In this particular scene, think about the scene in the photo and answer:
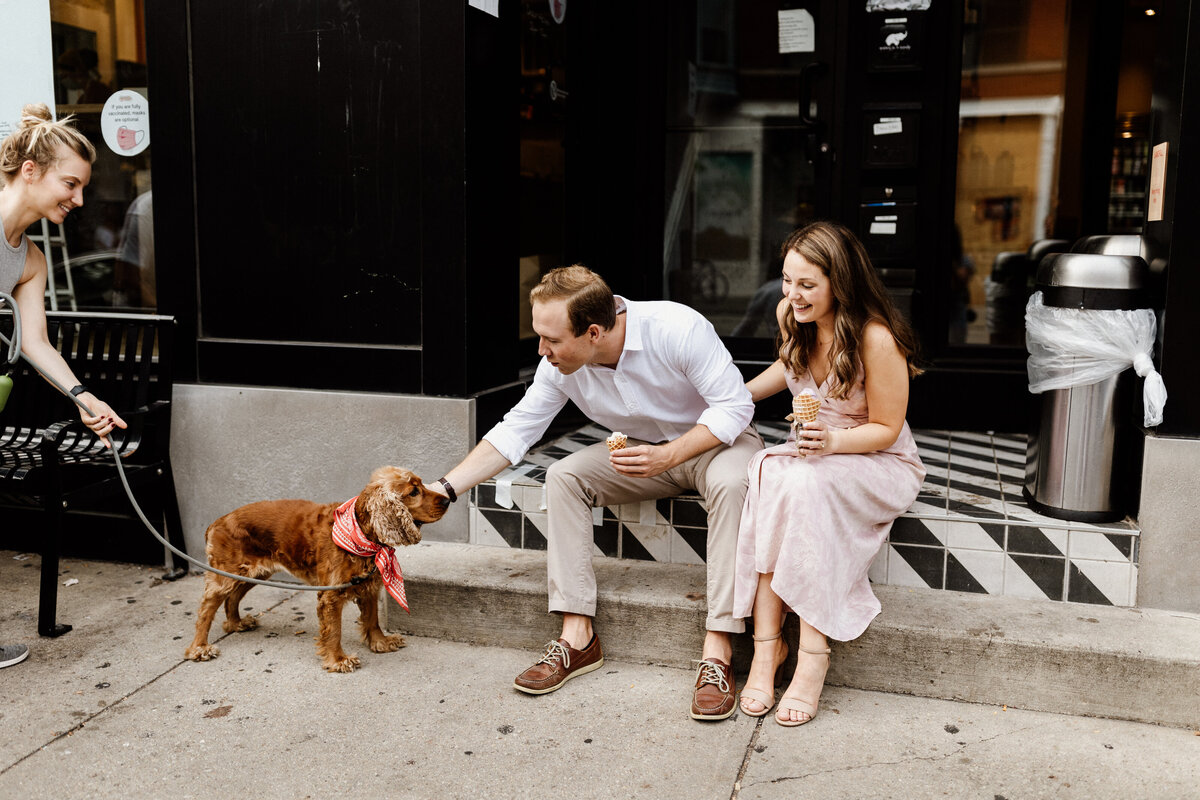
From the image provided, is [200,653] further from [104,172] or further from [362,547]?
[104,172]

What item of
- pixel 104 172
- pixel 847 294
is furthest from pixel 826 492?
pixel 104 172

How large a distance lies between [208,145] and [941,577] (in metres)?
3.53

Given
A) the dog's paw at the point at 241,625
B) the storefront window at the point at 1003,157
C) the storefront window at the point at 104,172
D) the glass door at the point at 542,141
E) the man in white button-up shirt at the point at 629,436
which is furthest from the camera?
Answer: the storefront window at the point at 1003,157

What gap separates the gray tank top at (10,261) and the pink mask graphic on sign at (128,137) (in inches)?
45.4

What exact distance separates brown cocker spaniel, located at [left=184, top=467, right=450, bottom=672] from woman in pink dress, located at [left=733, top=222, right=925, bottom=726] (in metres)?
1.10

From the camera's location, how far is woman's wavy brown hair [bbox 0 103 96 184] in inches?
144

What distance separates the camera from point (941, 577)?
377cm

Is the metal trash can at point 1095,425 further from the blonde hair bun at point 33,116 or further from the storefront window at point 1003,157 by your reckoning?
the blonde hair bun at point 33,116

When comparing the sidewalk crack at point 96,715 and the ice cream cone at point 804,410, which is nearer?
the sidewalk crack at point 96,715

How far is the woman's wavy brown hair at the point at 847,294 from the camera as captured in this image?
333 centimetres

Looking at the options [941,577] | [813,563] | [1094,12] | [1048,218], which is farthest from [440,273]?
[1094,12]

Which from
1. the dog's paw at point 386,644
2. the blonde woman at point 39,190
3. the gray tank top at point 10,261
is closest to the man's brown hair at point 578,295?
the dog's paw at point 386,644


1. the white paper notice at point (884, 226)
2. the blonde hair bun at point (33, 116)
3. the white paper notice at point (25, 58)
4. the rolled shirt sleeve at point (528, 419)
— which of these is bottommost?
the rolled shirt sleeve at point (528, 419)

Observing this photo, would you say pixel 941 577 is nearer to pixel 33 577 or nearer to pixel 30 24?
pixel 33 577
